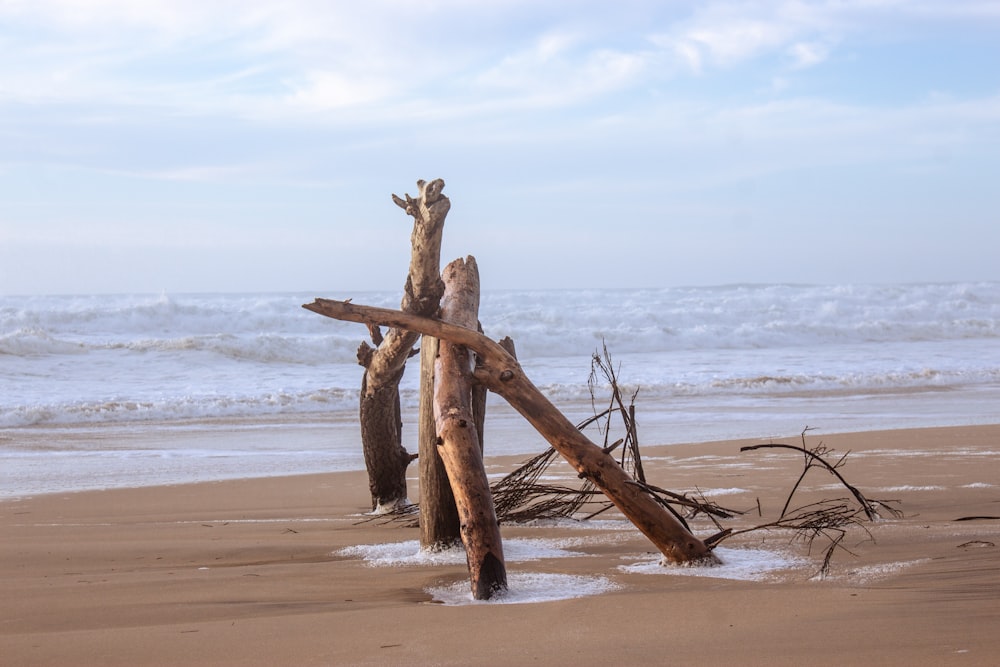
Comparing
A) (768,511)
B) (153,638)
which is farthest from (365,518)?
(153,638)

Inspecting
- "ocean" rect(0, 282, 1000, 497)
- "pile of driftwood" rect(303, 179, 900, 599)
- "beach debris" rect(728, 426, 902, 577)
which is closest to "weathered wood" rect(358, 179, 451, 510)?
"pile of driftwood" rect(303, 179, 900, 599)

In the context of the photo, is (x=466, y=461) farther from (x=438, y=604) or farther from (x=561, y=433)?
(x=438, y=604)

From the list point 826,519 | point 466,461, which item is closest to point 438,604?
point 466,461

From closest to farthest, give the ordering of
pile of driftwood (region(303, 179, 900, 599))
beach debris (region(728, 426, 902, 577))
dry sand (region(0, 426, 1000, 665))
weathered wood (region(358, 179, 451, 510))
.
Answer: dry sand (region(0, 426, 1000, 665)), pile of driftwood (region(303, 179, 900, 599)), beach debris (region(728, 426, 902, 577)), weathered wood (region(358, 179, 451, 510))

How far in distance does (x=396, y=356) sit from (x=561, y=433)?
1.78 metres

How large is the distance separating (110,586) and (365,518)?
7.14ft

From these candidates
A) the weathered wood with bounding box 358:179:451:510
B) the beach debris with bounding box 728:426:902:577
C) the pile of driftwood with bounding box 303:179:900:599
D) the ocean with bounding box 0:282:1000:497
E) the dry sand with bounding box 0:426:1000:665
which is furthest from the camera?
the ocean with bounding box 0:282:1000:497

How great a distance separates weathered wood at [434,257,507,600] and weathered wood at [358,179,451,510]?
21 centimetres

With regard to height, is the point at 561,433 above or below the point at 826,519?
above

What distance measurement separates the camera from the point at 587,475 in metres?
A: 4.29

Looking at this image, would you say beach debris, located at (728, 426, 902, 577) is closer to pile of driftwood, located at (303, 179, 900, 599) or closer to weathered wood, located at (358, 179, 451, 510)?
pile of driftwood, located at (303, 179, 900, 599)

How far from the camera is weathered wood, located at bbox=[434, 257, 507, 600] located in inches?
158

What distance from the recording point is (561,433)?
4305mm

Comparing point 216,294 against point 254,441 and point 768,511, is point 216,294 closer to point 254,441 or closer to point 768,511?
point 254,441
